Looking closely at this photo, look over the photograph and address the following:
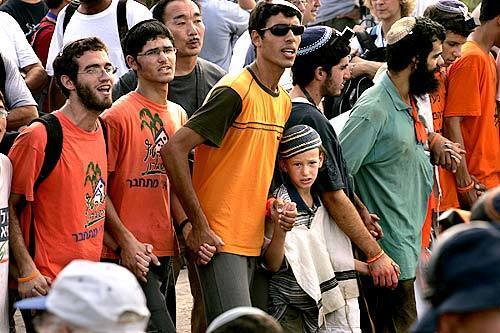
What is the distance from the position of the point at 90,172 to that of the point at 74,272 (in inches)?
109

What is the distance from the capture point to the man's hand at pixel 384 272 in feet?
24.0

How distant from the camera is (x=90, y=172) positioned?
656 centimetres

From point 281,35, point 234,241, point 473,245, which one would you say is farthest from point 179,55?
point 473,245

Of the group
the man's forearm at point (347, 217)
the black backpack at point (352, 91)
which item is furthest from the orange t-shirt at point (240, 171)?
the black backpack at point (352, 91)

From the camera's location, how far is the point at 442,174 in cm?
863

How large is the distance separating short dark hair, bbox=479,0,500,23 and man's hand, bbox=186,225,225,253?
11.0 feet

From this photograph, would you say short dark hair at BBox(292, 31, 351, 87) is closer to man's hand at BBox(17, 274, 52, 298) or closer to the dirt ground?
man's hand at BBox(17, 274, 52, 298)

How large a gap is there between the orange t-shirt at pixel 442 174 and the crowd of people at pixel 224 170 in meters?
0.52

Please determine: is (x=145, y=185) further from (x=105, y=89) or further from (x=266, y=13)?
(x=266, y=13)

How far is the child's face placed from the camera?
268 inches

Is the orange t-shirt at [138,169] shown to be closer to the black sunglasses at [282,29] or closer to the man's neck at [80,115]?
the man's neck at [80,115]

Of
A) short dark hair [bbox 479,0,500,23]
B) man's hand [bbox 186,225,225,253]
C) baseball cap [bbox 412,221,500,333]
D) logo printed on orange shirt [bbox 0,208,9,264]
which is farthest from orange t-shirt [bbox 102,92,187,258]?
baseball cap [bbox 412,221,500,333]

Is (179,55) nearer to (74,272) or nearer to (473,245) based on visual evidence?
(74,272)

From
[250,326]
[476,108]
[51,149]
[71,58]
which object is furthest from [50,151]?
[476,108]
